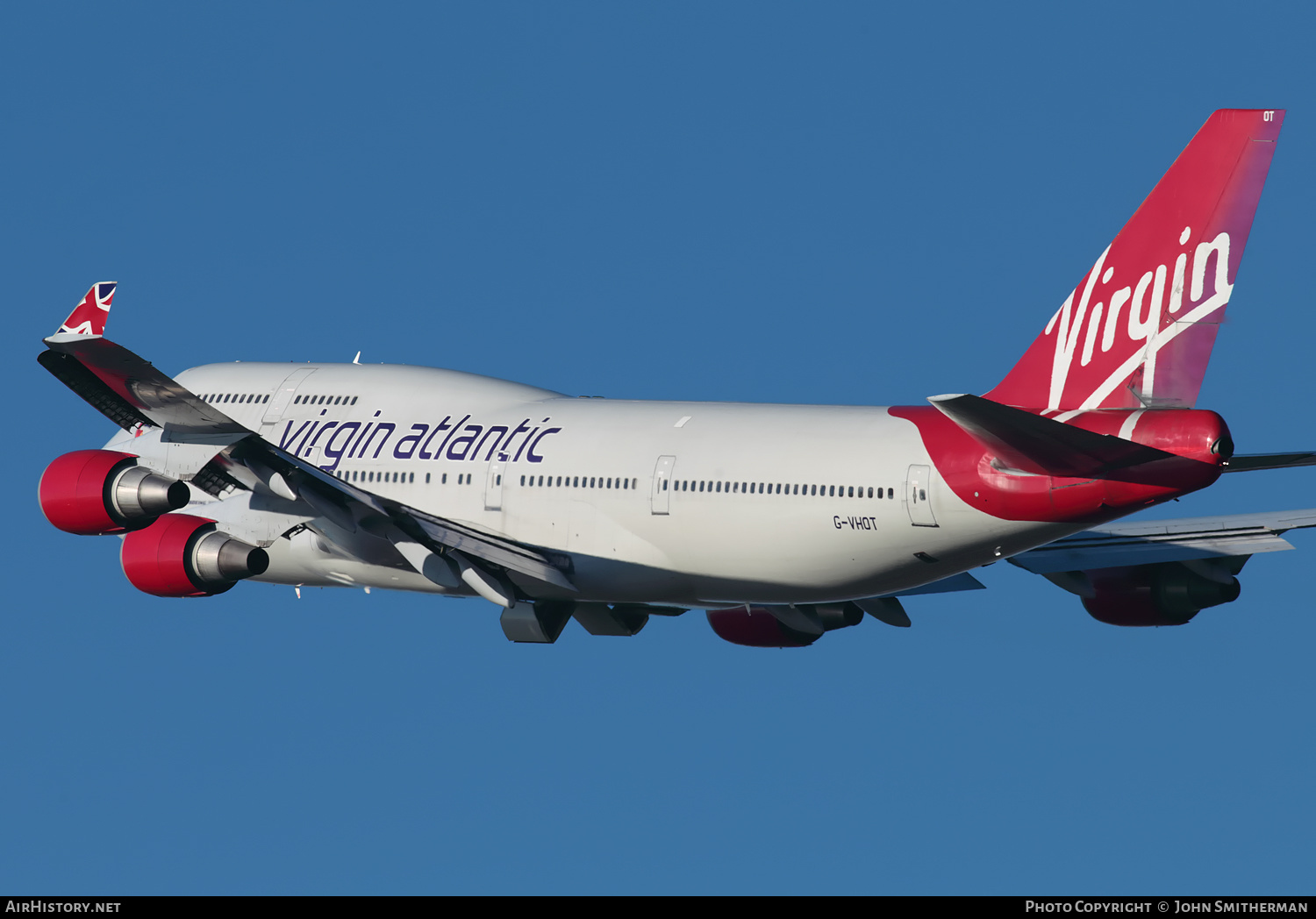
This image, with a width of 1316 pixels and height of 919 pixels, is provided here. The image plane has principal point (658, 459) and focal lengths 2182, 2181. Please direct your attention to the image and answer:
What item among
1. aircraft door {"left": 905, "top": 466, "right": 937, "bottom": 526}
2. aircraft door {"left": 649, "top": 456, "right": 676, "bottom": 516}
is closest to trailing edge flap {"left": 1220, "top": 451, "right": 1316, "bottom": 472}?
aircraft door {"left": 905, "top": 466, "right": 937, "bottom": 526}

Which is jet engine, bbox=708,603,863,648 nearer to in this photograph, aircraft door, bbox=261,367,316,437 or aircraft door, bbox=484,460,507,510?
aircraft door, bbox=484,460,507,510

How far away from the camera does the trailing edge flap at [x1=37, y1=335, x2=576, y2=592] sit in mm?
36625

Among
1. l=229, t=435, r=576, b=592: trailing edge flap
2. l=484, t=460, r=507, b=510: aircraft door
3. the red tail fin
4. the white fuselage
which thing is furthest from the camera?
l=484, t=460, r=507, b=510: aircraft door

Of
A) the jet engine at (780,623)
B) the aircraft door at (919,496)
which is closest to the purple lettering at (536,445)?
the jet engine at (780,623)

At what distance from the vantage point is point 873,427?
39.1 metres

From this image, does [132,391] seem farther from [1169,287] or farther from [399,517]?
[1169,287]

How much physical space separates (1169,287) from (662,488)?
9963mm

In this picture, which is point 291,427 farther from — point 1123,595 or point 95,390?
point 1123,595

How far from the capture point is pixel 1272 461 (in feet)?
119

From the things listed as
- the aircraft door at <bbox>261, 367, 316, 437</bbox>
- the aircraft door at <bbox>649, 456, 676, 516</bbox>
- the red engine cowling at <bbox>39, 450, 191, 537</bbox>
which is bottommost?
the red engine cowling at <bbox>39, 450, 191, 537</bbox>

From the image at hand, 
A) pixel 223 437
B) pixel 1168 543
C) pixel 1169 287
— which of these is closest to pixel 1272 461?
pixel 1169 287

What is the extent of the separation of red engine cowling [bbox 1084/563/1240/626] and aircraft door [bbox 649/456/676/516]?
34.4 ft

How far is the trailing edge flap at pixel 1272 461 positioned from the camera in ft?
119

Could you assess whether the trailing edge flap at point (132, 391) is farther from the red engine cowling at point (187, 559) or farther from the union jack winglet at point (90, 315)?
the red engine cowling at point (187, 559)
